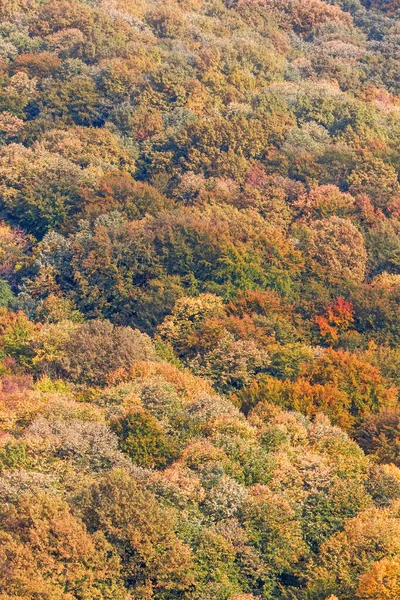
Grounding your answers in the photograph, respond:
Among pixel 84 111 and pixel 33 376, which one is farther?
pixel 84 111

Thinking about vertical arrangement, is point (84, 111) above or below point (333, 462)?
below

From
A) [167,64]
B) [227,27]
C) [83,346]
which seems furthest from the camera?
[227,27]

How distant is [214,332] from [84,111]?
47688 millimetres

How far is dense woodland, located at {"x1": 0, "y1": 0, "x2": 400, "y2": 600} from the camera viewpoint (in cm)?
5444

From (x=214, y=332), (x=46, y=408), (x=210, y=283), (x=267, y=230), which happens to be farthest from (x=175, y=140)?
(x=46, y=408)

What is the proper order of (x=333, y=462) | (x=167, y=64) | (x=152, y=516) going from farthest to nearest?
(x=167, y=64) → (x=333, y=462) → (x=152, y=516)

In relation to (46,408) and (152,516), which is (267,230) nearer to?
(46,408)

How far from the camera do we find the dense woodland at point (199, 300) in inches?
2143

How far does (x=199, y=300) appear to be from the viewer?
88.2 meters

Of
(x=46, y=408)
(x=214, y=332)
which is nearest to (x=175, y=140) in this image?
(x=214, y=332)

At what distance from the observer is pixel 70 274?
317 feet

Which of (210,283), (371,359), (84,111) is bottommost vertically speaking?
(84,111)

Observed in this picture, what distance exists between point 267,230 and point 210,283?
32.2 feet

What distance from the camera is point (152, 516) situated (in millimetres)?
53625
